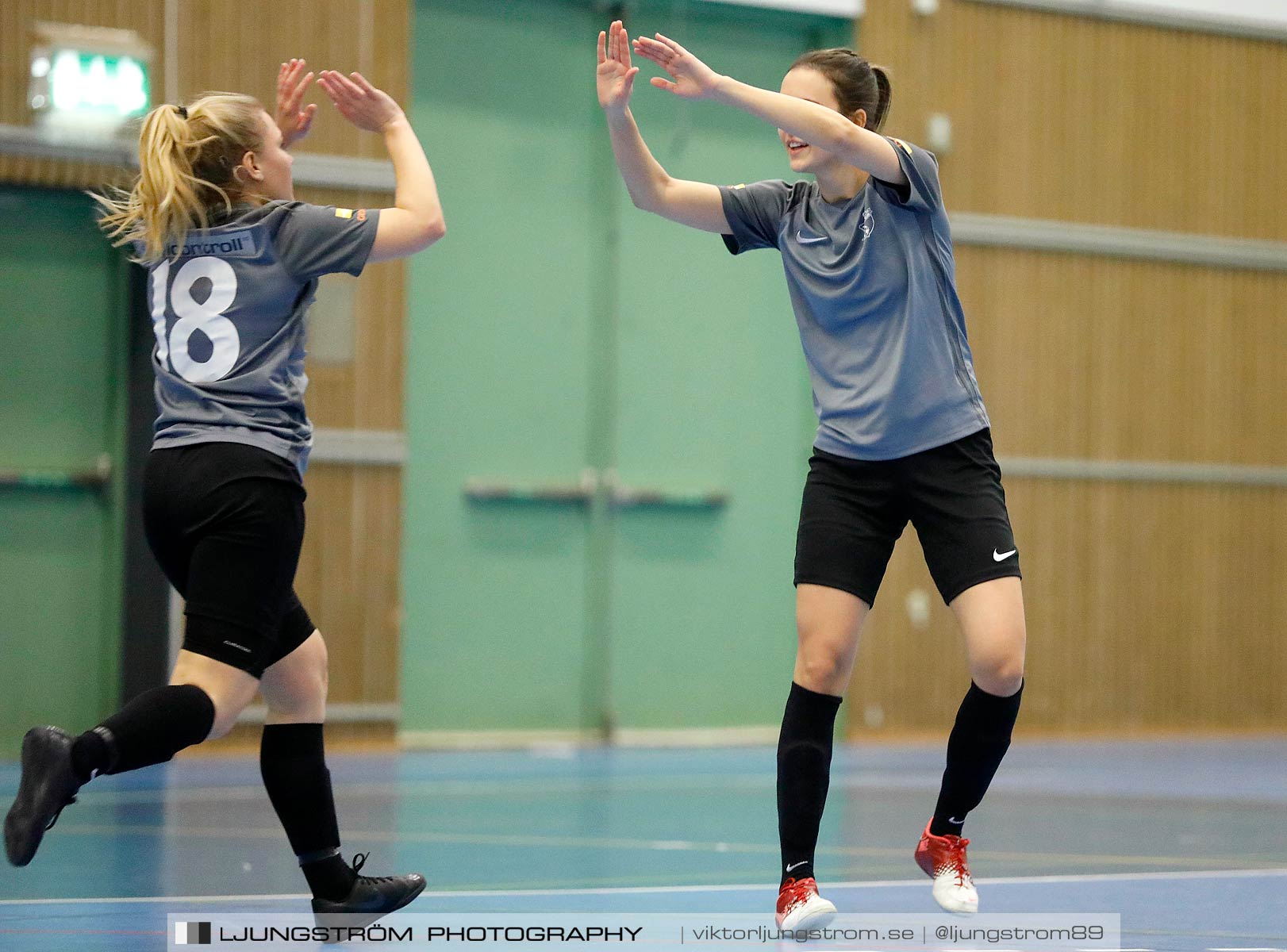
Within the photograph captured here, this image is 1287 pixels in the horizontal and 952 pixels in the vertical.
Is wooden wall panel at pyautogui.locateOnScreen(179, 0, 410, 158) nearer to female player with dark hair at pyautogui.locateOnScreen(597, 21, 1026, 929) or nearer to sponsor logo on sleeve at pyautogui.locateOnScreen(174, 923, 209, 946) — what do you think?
female player with dark hair at pyautogui.locateOnScreen(597, 21, 1026, 929)

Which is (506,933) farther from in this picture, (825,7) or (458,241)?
(825,7)

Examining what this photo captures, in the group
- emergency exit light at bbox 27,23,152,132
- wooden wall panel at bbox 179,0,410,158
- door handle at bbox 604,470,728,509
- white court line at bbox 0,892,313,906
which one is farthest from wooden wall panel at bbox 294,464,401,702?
white court line at bbox 0,892,313,906

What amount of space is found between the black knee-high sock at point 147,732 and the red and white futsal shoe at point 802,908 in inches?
43.1

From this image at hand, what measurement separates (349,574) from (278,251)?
4.73 m

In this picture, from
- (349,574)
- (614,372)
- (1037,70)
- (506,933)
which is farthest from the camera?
(1037,70)

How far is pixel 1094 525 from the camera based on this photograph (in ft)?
29.5

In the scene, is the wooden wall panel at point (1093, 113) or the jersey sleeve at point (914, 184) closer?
the jersey sleeve at point (914, 184)

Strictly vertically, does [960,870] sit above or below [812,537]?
below

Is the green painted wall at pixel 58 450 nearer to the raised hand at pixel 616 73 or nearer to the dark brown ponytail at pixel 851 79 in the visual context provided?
the raised hand at pixel 616 73

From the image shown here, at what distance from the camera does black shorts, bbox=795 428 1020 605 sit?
118 inches

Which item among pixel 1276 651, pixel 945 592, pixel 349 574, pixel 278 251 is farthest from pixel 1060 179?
pixel 278 251

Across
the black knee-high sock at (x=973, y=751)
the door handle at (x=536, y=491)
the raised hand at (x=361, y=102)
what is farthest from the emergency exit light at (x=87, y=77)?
the black knee-high sock at (x=973, y=751)

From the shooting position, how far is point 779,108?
9.28 feet

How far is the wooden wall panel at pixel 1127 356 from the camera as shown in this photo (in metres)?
8.78
